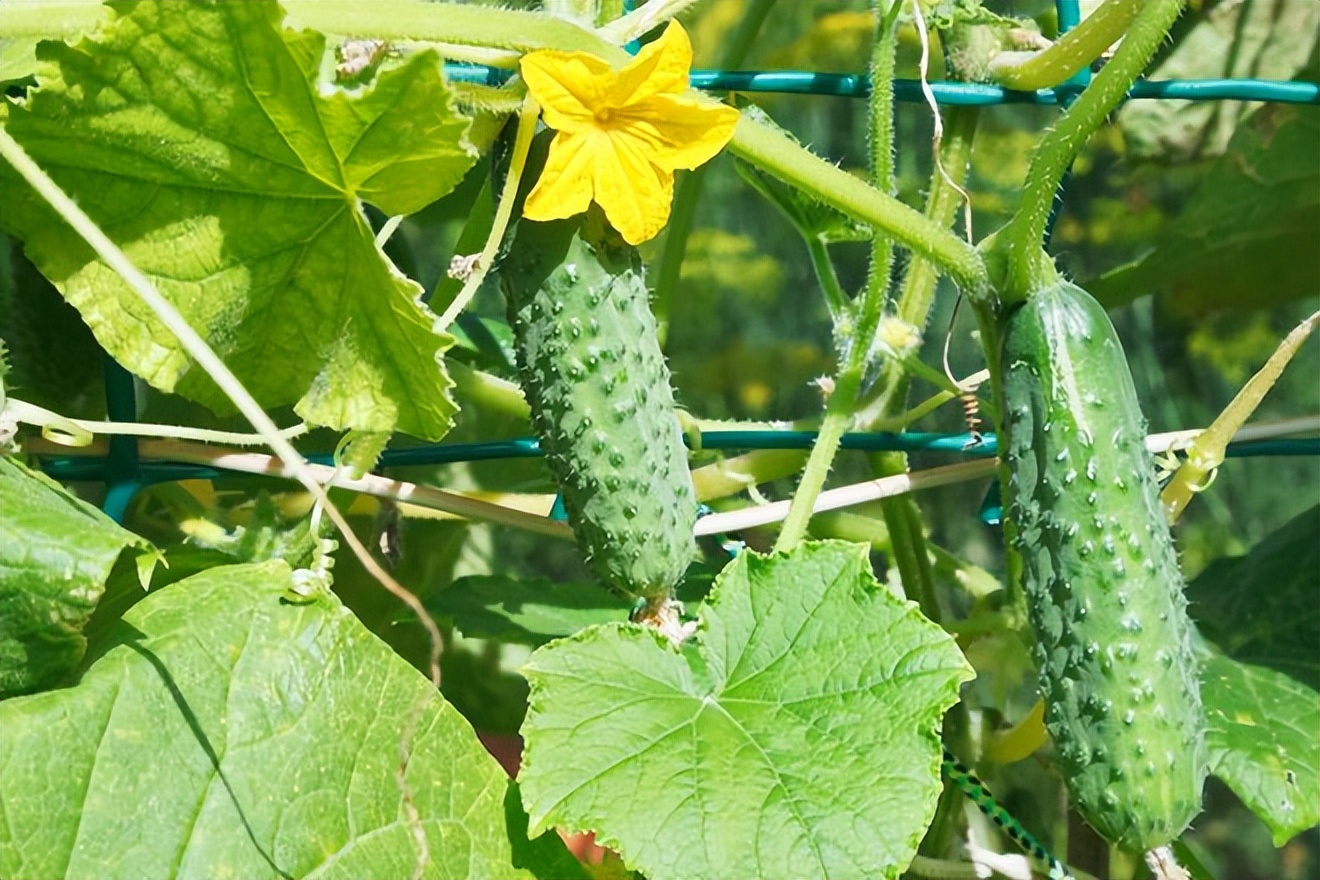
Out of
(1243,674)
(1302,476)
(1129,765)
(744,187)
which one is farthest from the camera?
(1302,476)

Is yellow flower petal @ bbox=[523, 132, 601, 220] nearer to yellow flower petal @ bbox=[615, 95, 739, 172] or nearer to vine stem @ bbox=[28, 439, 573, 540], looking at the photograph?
yellow flower petal @ bbox=[615, 95, 739, 172]

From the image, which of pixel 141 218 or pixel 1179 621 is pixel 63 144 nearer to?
pixel 141 218

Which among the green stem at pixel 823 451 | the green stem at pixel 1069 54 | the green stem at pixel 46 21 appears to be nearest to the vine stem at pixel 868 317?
the green stem at pixel 823 451

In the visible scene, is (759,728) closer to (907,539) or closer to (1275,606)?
(907,539)

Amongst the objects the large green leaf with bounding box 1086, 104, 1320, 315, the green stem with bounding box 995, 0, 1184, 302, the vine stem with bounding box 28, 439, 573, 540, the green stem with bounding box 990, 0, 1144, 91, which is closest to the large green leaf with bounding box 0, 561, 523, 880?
the vine stem with bounding box 28, 439, 573, 540

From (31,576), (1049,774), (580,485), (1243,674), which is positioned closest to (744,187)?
(1049,774)

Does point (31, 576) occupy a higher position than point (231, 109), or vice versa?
point (231, 109)
